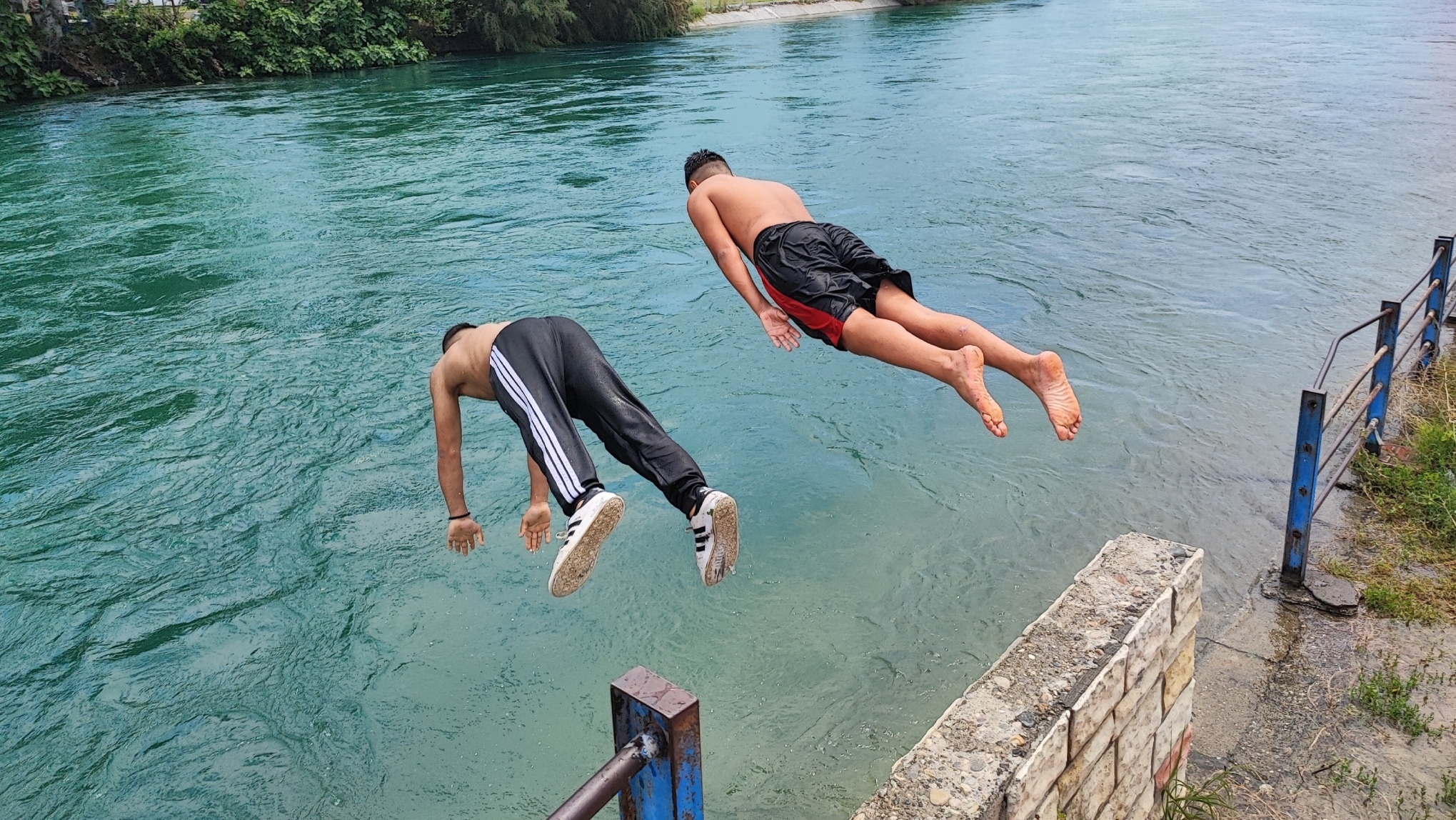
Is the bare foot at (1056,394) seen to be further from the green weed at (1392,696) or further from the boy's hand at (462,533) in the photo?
the boy's hand at (462,533)

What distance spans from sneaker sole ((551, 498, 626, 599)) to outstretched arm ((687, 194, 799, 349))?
3.74 ft

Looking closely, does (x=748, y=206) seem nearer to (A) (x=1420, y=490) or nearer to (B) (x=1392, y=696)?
(B) (x=1392, y=696)

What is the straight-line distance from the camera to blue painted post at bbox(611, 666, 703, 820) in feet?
6.50

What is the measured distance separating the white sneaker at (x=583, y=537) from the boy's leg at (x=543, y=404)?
0.09 m

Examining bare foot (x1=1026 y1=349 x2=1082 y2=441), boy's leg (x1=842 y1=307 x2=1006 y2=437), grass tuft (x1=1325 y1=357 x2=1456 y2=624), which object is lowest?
grass tuft (x1=1325 y1=357 x2=1456 y2=624)

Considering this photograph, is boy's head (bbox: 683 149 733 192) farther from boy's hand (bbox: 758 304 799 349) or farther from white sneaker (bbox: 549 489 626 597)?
white sneaker (bbox: 549 489 626 597)

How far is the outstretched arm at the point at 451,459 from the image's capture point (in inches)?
161

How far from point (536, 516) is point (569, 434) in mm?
537

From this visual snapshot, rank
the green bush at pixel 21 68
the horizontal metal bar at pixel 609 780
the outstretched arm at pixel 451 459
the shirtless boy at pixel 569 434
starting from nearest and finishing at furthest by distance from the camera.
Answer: the horizontal metal bar at pixel 609 780, the shirtless boy at pixel 569 434, the outstretched arm at pixel 451 459, the green bush at pixel 21 68

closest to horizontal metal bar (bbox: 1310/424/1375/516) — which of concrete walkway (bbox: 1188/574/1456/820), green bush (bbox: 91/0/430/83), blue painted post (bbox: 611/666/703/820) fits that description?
concrete walkway (bbox: 1188/574/1456/820)

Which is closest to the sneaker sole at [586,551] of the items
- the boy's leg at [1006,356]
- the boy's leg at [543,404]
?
the boy's leg at [543,404]

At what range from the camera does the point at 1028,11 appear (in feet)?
123

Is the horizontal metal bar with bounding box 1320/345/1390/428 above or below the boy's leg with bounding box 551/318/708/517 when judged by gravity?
below

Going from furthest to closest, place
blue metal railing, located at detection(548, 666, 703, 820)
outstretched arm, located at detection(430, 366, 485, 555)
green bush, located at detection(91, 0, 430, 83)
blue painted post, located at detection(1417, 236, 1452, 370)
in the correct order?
green bush, located at detection(91, 0, 430, 83) → blue painted post, located at detection(1417, 236, 1452, 370) → outstretched arm, located at detection(430, 366, 485, 555) → blue metal railing, located at detection(548, 666, 703, 820)
